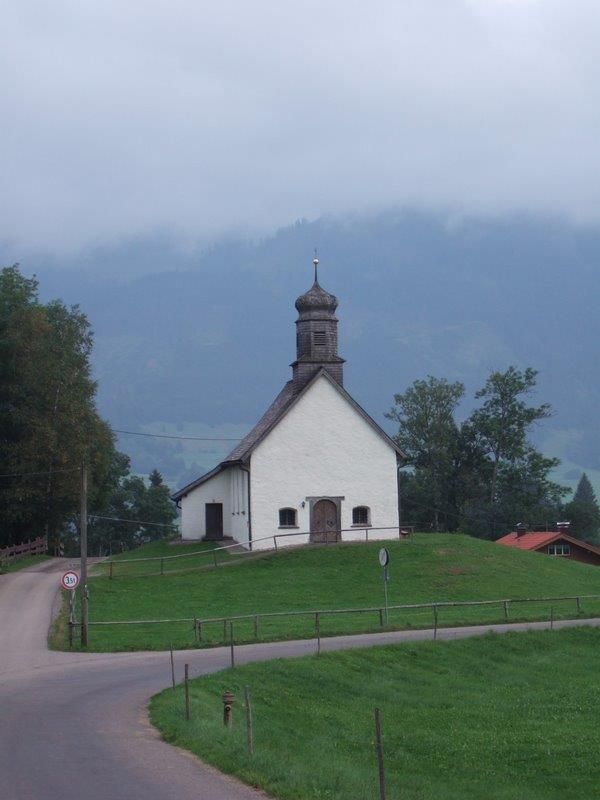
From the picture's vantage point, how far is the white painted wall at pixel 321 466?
57438 mm

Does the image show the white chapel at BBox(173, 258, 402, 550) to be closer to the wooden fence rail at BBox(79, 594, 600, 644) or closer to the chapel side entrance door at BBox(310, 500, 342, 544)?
the chapel side entrance door at BBox(310, 500, 342, 544)

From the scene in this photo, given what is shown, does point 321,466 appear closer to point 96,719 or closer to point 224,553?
point 224,553

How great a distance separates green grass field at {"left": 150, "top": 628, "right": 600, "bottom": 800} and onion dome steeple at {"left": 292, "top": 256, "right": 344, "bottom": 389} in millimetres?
24929

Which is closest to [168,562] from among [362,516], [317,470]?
[317,470]

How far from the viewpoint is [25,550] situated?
66.7 metres

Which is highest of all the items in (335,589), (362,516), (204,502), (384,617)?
(204,502)

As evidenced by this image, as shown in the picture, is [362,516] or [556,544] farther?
[556,544]

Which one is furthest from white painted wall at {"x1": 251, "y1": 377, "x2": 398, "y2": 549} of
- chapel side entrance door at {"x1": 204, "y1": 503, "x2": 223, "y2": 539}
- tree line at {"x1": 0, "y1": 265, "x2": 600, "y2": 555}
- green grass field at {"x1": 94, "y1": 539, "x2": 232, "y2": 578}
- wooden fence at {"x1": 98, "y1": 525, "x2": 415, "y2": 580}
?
tree line at {"x1": 0, "y1": 265, "x2": 600, "y2": 555}

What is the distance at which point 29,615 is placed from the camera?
41938 millimetres

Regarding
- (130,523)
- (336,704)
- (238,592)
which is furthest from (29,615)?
(130,523)

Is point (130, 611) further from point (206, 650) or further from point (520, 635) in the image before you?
point (520, 635)

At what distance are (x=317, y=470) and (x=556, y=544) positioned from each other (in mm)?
24729

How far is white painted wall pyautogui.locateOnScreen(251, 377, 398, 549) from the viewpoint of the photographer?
57438mm

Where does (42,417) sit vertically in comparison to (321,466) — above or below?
above
